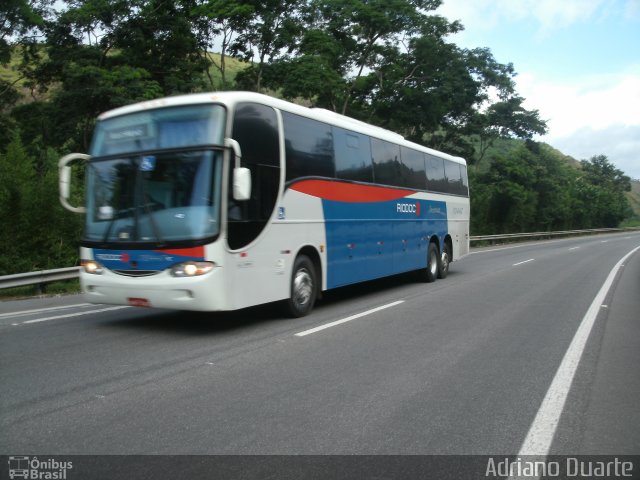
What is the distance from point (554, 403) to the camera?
5.03m

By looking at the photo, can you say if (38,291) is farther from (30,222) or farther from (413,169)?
(413,169)

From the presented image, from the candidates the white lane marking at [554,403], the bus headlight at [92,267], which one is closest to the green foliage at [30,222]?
the bus headlight at [92,267]

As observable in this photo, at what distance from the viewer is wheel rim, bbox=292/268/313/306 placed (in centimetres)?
894

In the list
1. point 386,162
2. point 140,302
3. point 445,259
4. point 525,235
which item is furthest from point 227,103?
point 525,235

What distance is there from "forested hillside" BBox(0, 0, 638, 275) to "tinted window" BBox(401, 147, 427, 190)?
29.3 ft

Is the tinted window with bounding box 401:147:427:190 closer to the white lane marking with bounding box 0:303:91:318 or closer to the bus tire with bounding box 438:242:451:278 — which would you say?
the bus tire with bounding box 438:242:451:278

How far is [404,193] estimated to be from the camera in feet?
43.0

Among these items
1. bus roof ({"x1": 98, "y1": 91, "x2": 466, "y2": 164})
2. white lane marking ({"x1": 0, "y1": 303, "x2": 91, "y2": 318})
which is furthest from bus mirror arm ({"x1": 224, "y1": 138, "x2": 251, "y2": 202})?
white lane marking ({"x1": 0, "y1": 303, "x2": 91, "y2": 318})

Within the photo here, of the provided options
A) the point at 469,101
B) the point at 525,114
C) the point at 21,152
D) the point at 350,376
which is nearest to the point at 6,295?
the point at 21,152

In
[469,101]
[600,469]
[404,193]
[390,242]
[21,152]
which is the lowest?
[600,469]

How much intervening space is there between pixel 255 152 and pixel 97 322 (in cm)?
348

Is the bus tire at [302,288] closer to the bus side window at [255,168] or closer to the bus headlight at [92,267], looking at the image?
the bus side window at [255,168]

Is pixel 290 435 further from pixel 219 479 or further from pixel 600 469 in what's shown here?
pixel 600 469

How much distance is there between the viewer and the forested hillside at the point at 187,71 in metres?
15.1
